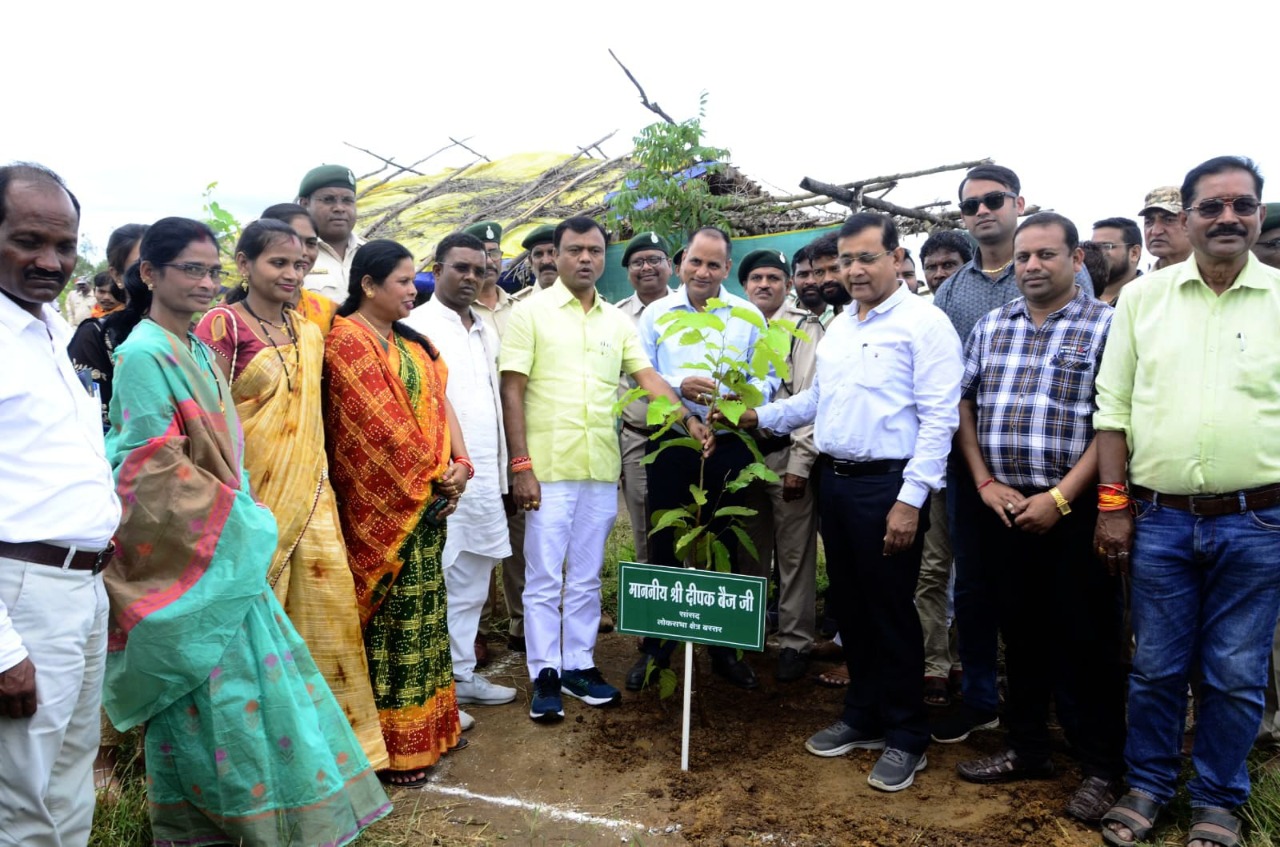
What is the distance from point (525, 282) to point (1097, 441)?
6.90 metres

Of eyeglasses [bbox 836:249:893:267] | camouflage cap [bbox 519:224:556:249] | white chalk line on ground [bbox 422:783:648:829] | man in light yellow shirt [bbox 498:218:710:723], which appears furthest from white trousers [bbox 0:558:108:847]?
camouflage cap [bbox 519:224:556:249]

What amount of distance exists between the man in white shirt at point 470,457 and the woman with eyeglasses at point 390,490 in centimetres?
48

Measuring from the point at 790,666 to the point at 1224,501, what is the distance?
2.36 meters

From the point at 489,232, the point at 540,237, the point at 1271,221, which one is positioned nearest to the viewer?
the point at 1271,221

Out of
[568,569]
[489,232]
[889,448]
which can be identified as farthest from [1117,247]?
[489,232]

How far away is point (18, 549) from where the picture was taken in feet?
6.61

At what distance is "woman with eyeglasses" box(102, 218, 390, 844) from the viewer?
2633 mm

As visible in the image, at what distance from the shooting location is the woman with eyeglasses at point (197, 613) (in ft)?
8.64

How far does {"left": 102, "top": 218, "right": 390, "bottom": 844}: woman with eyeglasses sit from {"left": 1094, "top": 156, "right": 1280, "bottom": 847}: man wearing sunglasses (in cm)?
281

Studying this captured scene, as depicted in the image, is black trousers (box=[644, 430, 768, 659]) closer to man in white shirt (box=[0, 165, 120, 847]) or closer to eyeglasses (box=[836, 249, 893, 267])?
eyeglasses (box=[836, 249, 893, 267])

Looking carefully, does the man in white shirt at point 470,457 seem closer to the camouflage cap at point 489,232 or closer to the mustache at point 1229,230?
the camouflage cap at point 489,232

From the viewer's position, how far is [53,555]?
6.83 feet

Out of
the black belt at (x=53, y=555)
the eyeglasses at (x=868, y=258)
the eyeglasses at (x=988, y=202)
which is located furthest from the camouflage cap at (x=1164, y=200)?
the black belt at (x=53, y=555)

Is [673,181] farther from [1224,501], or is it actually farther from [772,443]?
[1224,501]
